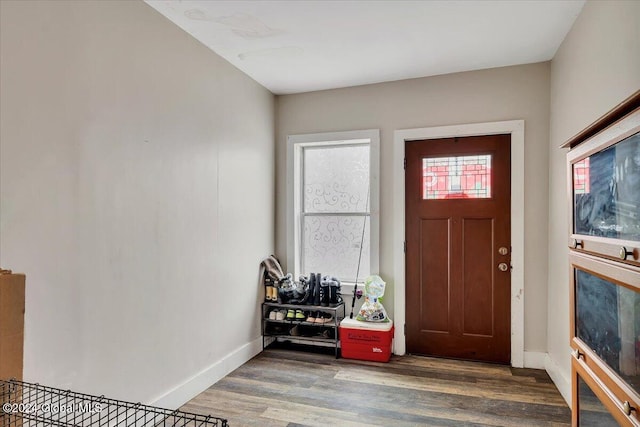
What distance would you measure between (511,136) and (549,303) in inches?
58.3

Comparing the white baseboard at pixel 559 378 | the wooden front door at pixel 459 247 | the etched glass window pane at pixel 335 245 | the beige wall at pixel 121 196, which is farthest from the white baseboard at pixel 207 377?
the white baseboard at pixel 559 378

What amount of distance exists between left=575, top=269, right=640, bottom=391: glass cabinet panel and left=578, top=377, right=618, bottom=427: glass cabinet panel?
0.17 m

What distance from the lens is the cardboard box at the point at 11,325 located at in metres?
1.30

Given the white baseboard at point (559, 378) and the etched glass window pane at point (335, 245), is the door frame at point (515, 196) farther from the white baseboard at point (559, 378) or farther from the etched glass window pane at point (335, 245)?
Answer: the etched glass window pane at point (335, 245)

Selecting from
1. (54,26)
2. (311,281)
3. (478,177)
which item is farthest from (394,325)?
(54,26)

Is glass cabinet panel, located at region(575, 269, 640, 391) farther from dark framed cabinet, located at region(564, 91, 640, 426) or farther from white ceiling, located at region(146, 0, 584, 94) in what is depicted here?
white ceiling, located at region(146, 0, 584, 94)

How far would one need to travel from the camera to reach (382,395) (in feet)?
9.48

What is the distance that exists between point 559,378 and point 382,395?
1354 millimetres

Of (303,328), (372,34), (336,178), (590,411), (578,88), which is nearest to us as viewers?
(590,411)

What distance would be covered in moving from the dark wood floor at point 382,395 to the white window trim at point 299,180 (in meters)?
0.95

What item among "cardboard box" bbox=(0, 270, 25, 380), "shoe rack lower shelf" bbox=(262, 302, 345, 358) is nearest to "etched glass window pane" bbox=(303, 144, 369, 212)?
"shoe rack lower shelf" bbox=(262, 302, 345, 358)

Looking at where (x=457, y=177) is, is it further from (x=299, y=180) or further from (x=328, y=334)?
(x=328, y=334)

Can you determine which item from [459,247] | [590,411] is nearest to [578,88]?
[459,247]

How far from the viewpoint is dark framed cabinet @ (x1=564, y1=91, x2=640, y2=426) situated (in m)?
1.22
